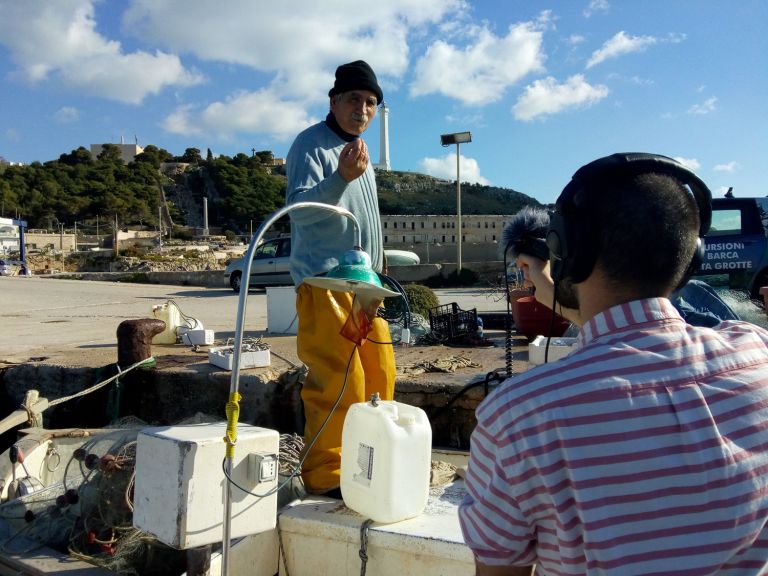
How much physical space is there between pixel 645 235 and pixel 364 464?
1777 mm

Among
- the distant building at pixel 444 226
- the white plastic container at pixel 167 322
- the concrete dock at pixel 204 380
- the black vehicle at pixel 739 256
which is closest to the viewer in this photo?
the concrete dock at pixel 204 380

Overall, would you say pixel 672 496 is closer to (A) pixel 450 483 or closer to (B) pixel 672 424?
(B) pixel 672 424

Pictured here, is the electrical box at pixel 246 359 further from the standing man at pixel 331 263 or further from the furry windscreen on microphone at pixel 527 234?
the furry windscreen on microphone at pixel 527 234

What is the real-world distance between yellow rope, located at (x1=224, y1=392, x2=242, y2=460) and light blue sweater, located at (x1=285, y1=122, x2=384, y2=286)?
1.06 metres

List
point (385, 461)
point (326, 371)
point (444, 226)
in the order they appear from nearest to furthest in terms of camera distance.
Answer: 1. point (385, 461)
2. point (326, 371)
3. point (444, 226)

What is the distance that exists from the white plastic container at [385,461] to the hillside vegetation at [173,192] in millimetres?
78181

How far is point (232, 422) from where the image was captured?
7.14 feet

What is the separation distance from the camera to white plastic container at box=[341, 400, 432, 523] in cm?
253

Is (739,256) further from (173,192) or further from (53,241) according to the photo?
(173,192)

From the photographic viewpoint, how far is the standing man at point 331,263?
2947mm

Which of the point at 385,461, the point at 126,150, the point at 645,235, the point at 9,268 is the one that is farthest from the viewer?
the point at 126,150


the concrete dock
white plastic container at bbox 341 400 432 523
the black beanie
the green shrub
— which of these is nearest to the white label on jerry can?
white plastic container at bbox 341 400 432 523

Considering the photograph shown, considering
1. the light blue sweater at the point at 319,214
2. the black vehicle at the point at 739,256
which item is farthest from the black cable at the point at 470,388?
the black vehicle at the point at 739,256

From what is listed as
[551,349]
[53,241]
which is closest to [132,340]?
[551,349]
